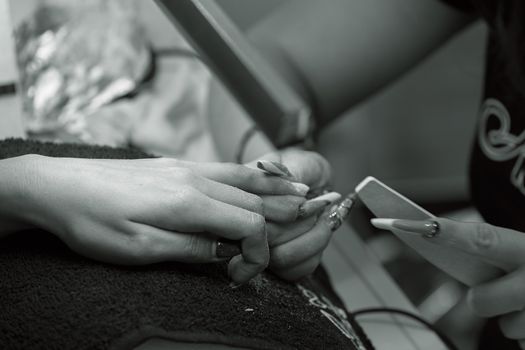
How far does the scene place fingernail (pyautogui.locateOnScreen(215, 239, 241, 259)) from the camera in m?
0.44

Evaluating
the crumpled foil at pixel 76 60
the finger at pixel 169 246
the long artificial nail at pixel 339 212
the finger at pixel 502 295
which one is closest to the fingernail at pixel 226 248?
the finger at pixel 169 246

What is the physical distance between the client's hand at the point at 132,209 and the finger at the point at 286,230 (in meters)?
0.05

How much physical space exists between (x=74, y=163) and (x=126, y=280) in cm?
9

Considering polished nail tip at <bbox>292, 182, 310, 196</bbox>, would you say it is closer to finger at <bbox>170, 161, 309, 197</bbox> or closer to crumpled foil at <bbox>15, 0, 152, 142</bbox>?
finger at <bbox>170, 161, 309, 197</bbox>

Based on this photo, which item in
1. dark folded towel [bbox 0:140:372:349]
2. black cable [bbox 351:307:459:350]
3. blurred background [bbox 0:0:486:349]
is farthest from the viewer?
blurred background [bbox 0:0:486:349]

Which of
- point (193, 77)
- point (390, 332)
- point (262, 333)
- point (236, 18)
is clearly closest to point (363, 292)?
point (390, 332)

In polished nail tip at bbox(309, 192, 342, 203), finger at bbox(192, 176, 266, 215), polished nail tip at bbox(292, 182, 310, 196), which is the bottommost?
polished nail tip at bbox(309, 192, 342, 203)

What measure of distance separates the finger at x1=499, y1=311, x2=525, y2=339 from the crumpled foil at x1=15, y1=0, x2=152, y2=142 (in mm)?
553

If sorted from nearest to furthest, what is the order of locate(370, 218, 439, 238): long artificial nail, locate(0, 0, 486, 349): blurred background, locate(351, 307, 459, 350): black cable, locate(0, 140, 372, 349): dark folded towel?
1. locate(0, 140, 372, 349): dark folded towel
2. locate(370, 218, 439, 238): long artificial nail
3. locate(351, 307, 459, 350): black cable
4. locate(0, 0, 486, 349): blurred background

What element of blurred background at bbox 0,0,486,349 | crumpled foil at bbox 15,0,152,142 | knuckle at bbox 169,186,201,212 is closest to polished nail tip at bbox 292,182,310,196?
knuckle at bbox 169,186,201,212

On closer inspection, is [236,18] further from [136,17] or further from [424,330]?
[424,330]

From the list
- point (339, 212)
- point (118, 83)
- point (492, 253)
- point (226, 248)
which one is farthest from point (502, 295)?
point (118, 83)

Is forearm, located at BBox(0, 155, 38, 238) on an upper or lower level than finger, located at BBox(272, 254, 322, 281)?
upper

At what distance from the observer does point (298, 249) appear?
19.5 inches
